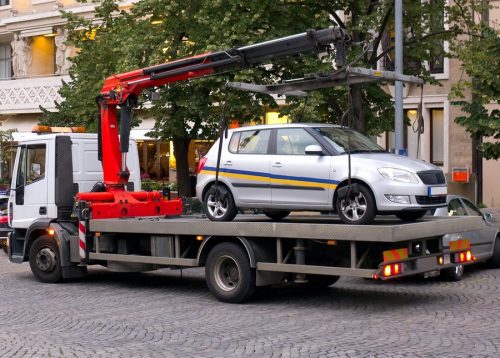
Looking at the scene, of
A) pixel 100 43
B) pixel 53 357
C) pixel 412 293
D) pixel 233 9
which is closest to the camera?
pixel 53 357

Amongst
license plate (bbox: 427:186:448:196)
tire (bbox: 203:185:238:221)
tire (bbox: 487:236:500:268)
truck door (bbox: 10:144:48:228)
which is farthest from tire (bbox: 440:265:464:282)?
truck door (bbox: 10:144:48:228)

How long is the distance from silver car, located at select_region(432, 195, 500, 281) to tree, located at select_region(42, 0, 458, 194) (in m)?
6.30

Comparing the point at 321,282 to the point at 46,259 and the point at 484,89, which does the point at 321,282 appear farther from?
the point at 484,89

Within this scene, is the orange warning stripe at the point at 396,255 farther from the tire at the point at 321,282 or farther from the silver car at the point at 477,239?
the silver car at the point at 477,239

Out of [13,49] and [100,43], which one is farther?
[13,49]

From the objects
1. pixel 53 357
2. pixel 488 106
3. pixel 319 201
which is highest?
pixel 488 106

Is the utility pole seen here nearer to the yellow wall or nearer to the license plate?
the license plate

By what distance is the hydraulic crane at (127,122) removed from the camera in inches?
563

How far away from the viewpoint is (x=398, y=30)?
67.9 feet

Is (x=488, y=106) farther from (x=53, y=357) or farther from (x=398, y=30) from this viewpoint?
(x=53, y=357)

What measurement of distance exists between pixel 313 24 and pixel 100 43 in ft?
22.0

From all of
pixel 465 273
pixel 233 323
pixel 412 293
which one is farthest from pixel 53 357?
pixel 465 273

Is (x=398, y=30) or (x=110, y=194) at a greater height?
(x=398, y=30)

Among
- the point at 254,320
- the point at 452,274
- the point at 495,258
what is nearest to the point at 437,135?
the point at 495,258
